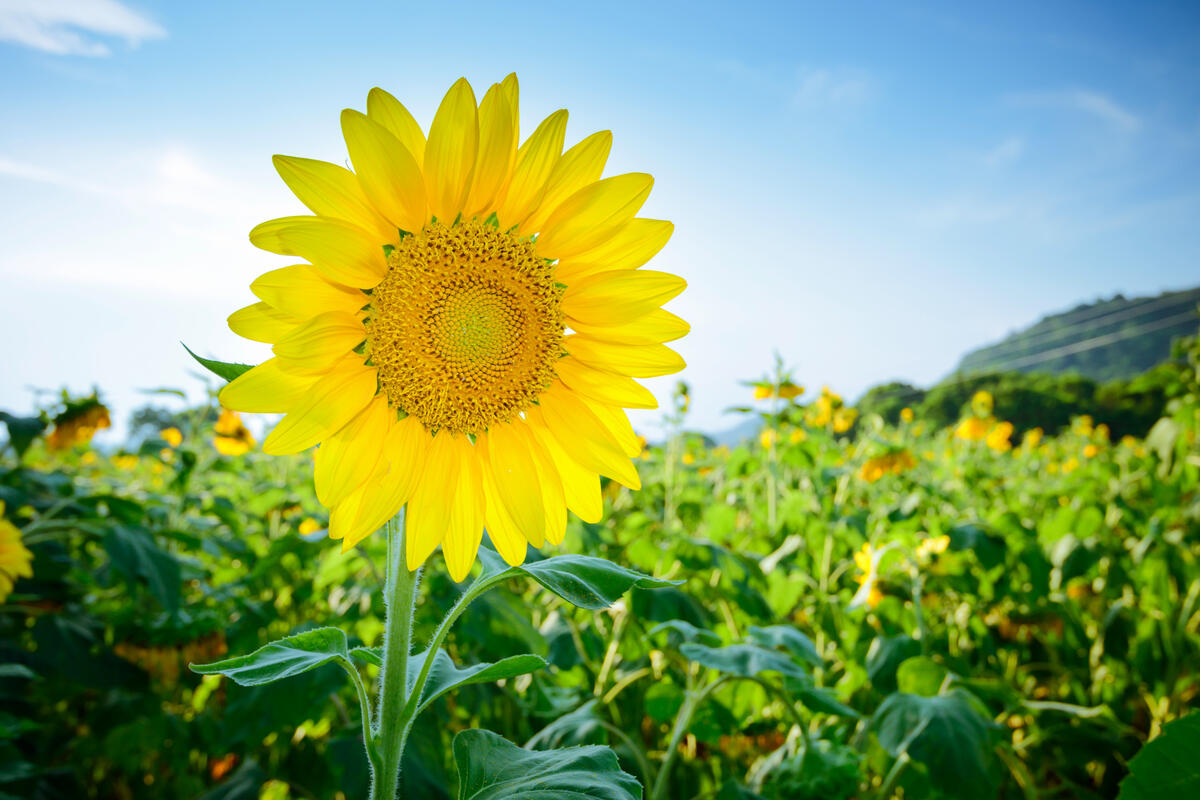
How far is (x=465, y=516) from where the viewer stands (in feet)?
3.26

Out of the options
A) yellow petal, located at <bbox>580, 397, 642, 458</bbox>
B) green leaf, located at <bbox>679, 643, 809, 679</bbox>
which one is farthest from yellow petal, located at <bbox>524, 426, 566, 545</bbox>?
green leaf, located at <bbox>679, 643, 809, 679</bbox>

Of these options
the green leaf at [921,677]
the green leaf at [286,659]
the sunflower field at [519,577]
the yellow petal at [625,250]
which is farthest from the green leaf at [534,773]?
the green leaf at [921,677]

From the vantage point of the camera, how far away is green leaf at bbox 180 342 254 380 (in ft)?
2.68

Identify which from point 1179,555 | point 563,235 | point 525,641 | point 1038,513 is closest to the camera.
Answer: point 563,235

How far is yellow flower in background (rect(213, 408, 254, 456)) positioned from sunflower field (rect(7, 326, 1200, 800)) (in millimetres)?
32

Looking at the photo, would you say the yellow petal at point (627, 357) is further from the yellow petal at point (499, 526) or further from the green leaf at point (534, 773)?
the green leaf at point (534, 773)

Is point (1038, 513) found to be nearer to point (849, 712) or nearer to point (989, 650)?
point (989, 650)

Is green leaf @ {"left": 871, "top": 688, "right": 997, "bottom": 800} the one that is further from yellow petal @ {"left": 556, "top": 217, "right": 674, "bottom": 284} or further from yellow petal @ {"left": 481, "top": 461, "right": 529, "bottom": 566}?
yellow petal @ {"left": 556, "top": 217, "right": 674, "bottom": 284}

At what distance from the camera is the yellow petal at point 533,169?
3.07 ft

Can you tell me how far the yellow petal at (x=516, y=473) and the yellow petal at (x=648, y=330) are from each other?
193 millimetres

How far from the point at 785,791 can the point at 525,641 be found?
708mm

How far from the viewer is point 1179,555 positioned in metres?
3.27

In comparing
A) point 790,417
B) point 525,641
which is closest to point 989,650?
point 790,417

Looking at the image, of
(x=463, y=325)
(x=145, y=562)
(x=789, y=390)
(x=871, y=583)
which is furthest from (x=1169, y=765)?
(x=789, y=390)
